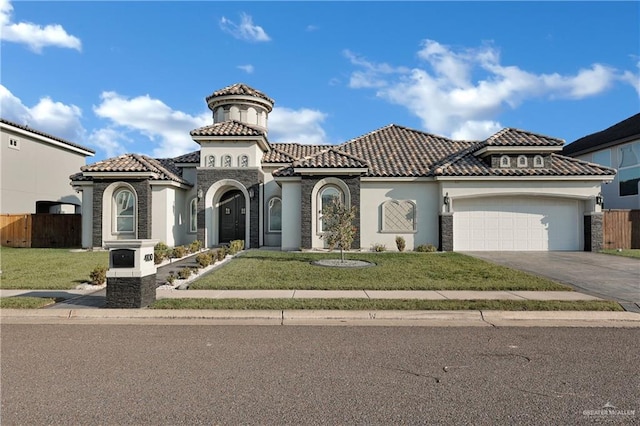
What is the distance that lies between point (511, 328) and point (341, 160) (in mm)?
13299

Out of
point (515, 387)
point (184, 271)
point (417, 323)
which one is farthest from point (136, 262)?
point (515, 387)

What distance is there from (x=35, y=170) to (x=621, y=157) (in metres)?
42.9

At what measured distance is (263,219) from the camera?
69.8 feet

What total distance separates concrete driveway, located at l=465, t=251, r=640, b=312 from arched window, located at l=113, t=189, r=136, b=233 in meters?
17.4

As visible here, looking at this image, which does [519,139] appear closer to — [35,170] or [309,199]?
[309,199]

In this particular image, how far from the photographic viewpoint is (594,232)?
18.6m

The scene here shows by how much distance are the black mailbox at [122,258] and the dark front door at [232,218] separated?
13383mm


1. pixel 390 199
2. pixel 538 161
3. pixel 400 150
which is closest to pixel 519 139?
pixel 538 161

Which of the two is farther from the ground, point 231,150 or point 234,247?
point 231,150

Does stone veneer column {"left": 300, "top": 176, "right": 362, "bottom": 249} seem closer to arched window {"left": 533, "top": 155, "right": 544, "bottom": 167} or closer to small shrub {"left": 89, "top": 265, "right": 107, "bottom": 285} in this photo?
arched window {"left": 533, "top": 155, "right": 544, "bottom": 167}

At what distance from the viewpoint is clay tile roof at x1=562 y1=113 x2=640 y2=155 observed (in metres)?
26.6

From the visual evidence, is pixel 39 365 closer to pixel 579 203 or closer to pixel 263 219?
pixel 263 219

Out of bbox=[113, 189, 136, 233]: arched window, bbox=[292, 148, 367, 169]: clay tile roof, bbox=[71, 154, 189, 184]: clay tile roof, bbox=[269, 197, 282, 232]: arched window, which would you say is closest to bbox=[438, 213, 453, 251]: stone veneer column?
bbox=[292, 148, 367, 169]: clay tile roof

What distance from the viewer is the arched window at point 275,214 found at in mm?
21641
